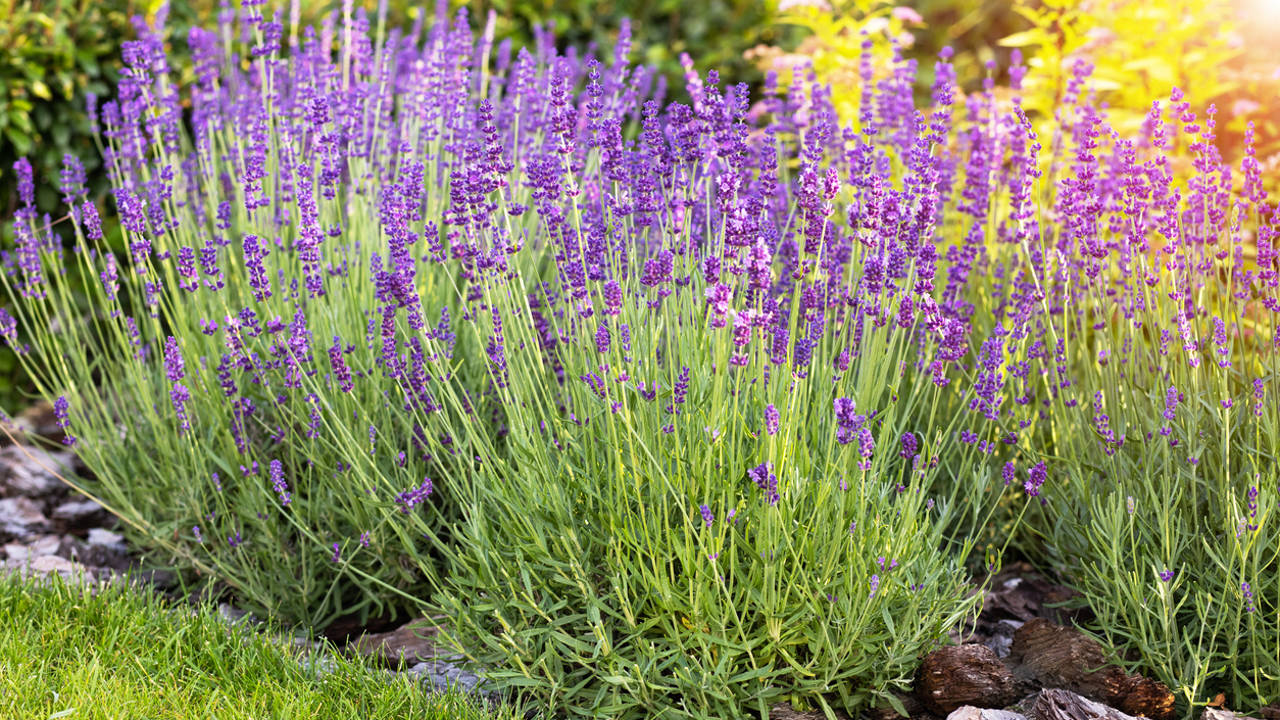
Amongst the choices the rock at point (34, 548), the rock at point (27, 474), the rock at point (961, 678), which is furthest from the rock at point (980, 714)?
the rock at point (27, 474)

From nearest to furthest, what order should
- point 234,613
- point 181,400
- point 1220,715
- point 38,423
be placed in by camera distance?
point 1220,715, point 181,400, point 234,613, point 38,423

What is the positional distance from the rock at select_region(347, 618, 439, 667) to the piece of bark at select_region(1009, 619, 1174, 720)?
4.93 ft

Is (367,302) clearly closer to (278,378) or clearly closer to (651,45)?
(278,378)

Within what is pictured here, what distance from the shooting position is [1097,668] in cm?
264

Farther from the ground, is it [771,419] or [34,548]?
[771,419]

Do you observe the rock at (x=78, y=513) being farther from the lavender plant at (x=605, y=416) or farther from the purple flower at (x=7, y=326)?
the purple flower at (x=7, y=326)

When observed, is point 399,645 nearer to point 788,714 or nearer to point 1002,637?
point 788,714

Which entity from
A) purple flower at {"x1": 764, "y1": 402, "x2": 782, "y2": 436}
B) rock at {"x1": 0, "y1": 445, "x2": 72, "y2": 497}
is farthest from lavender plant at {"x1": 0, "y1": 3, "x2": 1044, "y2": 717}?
rock at {"x1": 0, "y1": 445, "x2": 72, "y2": 497}

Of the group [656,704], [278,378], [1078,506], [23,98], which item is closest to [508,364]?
[656,704]

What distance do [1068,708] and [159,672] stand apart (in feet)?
7.08

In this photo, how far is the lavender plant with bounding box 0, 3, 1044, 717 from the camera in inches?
95.2

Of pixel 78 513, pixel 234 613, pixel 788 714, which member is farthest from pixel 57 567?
pixel 788 714

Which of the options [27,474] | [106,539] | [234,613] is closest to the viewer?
[234,613]

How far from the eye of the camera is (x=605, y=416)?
8.92 feet
